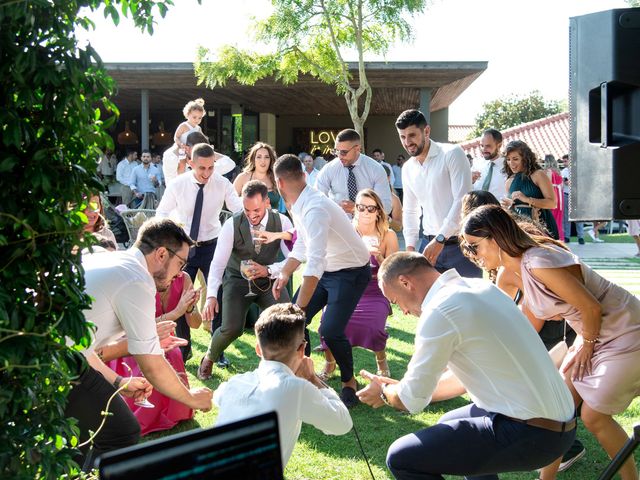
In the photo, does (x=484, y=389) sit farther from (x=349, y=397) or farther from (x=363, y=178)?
(x=363, y=178)

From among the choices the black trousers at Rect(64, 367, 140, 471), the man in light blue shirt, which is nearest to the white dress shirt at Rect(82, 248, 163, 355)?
the black trousers at Rect(64, 367, 140, 471)

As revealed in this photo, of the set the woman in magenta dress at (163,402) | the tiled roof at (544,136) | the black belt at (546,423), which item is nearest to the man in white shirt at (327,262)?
the woman in magenta dress at (163,402)

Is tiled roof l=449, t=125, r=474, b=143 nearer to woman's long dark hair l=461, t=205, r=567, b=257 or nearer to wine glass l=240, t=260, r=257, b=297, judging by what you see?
wine glass l=240, t=260, r=257, b=297

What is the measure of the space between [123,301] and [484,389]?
1852 mm

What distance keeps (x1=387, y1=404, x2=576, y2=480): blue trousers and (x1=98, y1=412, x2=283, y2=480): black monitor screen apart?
7.38 ft

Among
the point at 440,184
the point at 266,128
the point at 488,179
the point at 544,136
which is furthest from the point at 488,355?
the point at 544,136

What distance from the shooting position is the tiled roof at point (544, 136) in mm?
Answer: 44594

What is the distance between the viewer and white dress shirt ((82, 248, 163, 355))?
4.01m

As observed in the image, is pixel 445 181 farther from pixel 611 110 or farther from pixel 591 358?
pixel 611 110

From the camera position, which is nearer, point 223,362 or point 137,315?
point 137,315

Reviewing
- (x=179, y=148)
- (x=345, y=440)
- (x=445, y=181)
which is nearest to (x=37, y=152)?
(x=345, y=440)

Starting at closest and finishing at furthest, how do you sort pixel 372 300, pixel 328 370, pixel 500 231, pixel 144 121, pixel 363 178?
pixel 500 231, pixel 328 370, pixel 372 300, pixel 363 178, pixel 144 121

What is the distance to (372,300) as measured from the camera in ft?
25.5

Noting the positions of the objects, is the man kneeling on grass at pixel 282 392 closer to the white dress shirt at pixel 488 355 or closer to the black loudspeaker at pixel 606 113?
the white dress shirt at pixel 488 355
